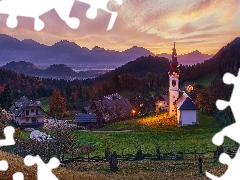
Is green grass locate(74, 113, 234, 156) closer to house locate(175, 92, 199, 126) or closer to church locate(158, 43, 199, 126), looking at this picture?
house locate(175, 92, 199, 126)

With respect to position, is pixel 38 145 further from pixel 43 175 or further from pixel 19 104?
pixel 19 104

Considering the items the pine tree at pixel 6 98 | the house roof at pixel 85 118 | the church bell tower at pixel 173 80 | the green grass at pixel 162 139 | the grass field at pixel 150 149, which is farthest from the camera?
the pine tree at pixel 6 98

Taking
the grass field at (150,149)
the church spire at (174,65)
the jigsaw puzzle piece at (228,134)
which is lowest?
the grass field at (150,149)

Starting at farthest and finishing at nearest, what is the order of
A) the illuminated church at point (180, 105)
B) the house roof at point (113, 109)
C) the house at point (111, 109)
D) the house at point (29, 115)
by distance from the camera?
the house roof at point (113, 109)
the house at point (29, 115)
the house at point (111, 109)
the illuminated church at point (180, 105)

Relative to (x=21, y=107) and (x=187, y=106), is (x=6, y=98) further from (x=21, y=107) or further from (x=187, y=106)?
(x=187, y=106)

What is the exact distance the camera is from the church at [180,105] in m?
54.0

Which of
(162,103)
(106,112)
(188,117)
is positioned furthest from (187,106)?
A: (162,103)

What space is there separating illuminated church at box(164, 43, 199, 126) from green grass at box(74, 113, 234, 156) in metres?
1.92

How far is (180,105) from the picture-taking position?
56.0 m

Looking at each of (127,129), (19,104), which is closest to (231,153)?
(127,129)

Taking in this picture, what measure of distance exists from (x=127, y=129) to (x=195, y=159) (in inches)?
1136

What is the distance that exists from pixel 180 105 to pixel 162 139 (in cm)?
1474

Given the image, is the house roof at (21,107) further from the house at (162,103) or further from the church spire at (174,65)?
the church spire at (174,65)

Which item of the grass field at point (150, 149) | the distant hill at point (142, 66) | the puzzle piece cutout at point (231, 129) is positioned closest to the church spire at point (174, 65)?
the grass field at point (150, 149)
